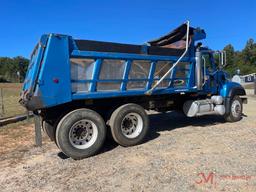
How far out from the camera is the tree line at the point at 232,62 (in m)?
72.4

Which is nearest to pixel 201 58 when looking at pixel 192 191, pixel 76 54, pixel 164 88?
pixel 164 88

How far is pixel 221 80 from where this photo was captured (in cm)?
1111

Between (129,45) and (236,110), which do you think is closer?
(129,45)

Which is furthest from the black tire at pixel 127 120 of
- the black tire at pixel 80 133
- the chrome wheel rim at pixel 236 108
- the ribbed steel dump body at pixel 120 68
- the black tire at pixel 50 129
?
the chrome wheel rim at pixel 236 108

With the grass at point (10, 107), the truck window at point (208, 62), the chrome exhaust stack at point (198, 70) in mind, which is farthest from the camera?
the grass at point (10, 107)

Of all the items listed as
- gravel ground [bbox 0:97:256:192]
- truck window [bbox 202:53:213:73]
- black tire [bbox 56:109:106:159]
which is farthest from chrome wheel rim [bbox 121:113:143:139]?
truck window [bbox 202:53:213:73]

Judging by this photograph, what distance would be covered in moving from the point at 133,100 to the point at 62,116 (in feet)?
6.96

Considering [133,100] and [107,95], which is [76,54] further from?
[133,100]

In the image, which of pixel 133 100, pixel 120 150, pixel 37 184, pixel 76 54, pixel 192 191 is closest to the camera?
pixel 192 191

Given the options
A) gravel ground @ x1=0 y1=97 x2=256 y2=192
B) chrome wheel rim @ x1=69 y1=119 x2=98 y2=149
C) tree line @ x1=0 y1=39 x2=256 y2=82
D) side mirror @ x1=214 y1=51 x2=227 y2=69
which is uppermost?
tree line @ x1=0 y1=39 x2=256 y2=82

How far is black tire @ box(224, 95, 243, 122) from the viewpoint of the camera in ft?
35.0

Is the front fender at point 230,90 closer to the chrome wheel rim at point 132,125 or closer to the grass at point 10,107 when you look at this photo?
the chrome wheel rim at point 132,125

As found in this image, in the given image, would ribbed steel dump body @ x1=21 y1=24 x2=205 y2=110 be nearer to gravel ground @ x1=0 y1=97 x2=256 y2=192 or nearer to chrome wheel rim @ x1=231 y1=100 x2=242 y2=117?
gravel ground @ x1=0 y1=97 x2=256 y2=192

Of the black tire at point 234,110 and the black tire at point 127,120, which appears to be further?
the black tire at point 234,110
